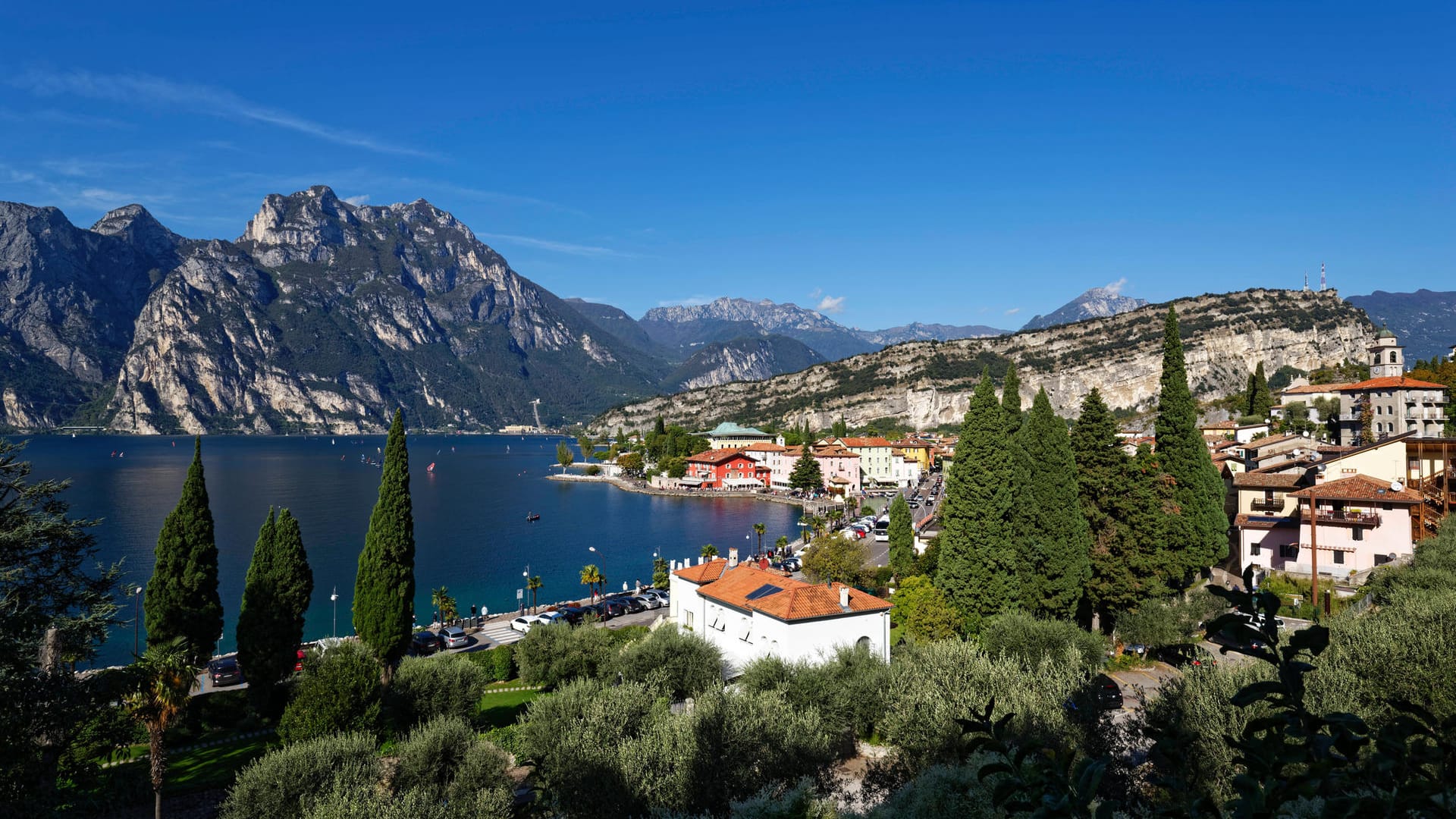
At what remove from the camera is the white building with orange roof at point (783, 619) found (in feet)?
70.4

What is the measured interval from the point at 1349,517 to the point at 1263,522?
10.5ft

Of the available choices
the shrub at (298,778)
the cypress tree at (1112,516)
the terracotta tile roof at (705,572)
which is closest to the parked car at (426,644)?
the terracotta tile roof at (705,572)

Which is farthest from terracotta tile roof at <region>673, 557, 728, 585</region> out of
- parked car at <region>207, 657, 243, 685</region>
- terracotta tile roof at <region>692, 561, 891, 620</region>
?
parked car at <region>207, 657, 243, 685</region>

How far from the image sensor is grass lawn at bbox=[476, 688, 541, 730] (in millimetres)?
20323

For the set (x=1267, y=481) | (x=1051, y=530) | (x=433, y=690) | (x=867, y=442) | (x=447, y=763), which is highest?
(x=867, y=442)

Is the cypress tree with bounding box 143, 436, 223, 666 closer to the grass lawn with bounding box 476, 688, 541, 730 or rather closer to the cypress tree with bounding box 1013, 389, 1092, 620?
the grass lawn with bounding box 476, 688, 541, 730

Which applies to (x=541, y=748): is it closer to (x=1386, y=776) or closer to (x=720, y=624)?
(x=720, y=624)

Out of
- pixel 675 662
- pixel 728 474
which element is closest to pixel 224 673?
pixel 675 662

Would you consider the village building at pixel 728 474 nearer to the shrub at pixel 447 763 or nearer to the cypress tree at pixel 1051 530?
the cypress tree at pixel 1051 530

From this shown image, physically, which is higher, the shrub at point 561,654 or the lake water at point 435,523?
the shrub at point 561,654

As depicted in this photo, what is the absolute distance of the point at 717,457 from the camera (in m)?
111

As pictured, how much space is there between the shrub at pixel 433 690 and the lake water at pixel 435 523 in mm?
16065

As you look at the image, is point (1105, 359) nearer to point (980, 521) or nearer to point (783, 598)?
point (980, 521)

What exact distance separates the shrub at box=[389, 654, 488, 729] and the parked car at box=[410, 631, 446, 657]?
12647mm
